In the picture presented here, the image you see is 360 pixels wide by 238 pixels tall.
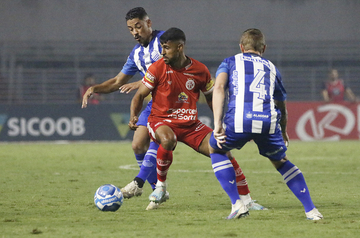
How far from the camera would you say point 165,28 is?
75.3ft

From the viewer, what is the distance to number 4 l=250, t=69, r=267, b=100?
4.79m

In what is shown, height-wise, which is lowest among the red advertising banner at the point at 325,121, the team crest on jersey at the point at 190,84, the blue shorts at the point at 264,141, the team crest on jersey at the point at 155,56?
the red advertising banner at the point at 325,121

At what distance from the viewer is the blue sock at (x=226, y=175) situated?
4.91 meters

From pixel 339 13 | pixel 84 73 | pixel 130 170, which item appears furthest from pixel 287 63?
pixel 130 170

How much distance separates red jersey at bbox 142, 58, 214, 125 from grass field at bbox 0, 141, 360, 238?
934 millimetres

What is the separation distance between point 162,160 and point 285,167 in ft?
4.42

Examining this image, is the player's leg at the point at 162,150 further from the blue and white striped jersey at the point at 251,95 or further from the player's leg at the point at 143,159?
the blue and white striped jersey at the point at 251,95

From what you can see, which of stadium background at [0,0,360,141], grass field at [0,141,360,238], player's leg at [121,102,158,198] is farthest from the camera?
stadium background at [0,0,360,141]

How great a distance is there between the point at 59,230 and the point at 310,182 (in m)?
4.56

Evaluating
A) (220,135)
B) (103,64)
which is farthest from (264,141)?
(103,64)

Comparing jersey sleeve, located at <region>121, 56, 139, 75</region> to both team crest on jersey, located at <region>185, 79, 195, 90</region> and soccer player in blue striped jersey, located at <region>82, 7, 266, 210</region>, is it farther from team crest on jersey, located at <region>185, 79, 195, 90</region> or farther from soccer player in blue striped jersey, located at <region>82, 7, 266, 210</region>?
team crest on jersey, located at <region>185, 79, 195, 90</region>

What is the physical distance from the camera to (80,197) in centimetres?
652

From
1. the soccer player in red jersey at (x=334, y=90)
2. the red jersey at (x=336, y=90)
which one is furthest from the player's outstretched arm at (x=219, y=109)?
the red jersey at (x=336, y=90)

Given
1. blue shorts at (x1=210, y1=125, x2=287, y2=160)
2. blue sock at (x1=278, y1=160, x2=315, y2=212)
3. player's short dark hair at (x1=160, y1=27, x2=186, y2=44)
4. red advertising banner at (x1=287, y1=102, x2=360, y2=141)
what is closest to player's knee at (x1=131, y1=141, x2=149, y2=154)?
player's short dark hair at (x1=160, y1=27, x2=186, y2=44)
